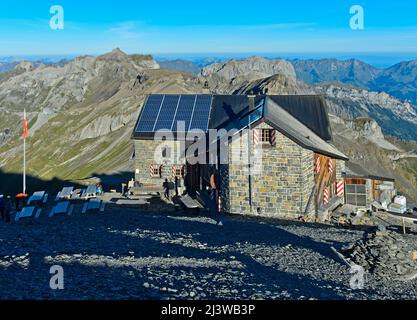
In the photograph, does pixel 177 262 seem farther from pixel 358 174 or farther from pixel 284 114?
pixel 358 174

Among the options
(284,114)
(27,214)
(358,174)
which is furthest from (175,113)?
(358,174)

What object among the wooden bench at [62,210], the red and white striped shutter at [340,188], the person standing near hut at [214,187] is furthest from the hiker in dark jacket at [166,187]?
the red and white striped shutter at [340,188]

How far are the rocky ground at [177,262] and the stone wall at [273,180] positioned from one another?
4.73 m

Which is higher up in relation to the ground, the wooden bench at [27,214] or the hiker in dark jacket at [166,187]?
the hiker in dark jacket at [166,187]

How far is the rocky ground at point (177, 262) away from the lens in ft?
41.6

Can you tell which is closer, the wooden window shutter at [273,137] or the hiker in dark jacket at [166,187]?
the wooden window shutter at [273,137]

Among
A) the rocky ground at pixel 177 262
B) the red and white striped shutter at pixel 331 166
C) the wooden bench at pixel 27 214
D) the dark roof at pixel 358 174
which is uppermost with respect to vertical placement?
the red and white striped shutter at pixel 331 166

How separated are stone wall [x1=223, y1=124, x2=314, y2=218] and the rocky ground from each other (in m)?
4.73

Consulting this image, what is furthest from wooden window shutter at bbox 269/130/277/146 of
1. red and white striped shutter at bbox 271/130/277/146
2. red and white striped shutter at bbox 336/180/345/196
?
red and white striped shutter at bbox 336/180/345/196

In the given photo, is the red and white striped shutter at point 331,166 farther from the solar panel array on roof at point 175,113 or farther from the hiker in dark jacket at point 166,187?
the hiker in dark jacket at point 166,187

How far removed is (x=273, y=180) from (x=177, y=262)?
50.2ft

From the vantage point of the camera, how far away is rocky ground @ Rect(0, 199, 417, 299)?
41.6 ft

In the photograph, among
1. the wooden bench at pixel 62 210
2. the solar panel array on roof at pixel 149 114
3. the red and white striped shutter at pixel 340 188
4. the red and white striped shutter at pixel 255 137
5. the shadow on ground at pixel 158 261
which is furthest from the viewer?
the solar panel array on roof at pixel 149 114

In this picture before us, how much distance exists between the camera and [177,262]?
15.9 meters
